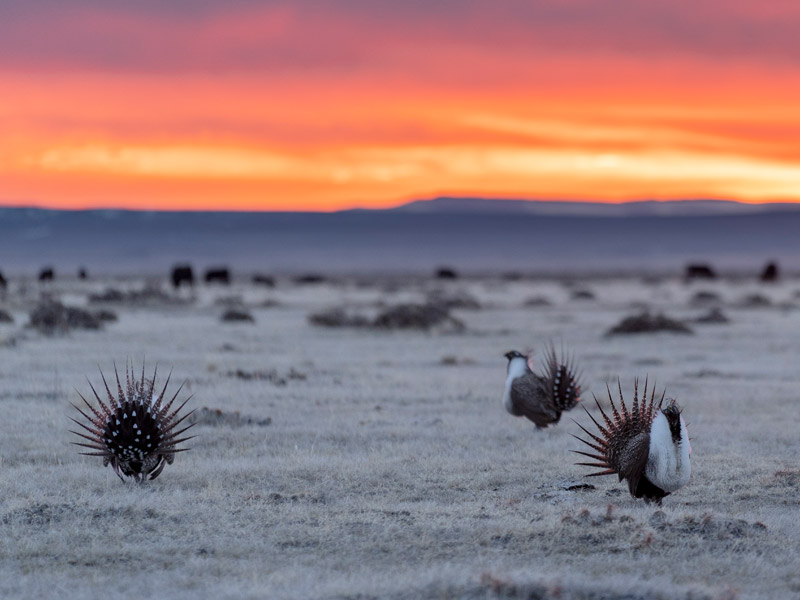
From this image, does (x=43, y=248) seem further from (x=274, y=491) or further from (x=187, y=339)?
(x=274, y=491)

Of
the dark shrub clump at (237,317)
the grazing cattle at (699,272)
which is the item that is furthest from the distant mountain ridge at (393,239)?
the dark shrub clump at (237,317)

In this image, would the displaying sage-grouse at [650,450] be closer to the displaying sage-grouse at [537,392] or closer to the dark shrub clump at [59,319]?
the displaying sage-grouse at [537,392]

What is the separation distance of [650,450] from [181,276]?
4669 cm

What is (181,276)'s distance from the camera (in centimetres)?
5322

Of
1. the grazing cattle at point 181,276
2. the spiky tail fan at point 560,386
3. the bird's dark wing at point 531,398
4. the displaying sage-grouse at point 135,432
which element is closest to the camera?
the displaying sage-grouse at point 135,432

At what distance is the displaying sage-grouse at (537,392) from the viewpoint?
11883 mm

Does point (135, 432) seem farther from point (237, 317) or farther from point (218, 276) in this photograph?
point (218, 276)

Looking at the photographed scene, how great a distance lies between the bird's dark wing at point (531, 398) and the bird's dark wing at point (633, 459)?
10.5 feet

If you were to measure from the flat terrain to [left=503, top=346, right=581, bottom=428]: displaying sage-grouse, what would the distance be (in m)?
0.26

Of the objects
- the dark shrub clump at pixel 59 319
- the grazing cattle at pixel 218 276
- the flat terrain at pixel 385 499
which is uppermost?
the grazing cattle at pixel 218 276

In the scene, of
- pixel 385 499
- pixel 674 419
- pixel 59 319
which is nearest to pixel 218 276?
pixel 59 319

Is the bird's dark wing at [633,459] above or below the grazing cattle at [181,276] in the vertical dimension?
below

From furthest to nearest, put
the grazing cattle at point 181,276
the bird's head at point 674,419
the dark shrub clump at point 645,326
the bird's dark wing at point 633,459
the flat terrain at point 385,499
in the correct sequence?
1. the grazing cattle at point 181,276
2. the dark shrub clump at point 645,326
3. the bird's dark wing at point 633,459
4. the bird's head at point 674,419
5. the flat terrain at point 385,499

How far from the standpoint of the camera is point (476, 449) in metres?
11.2
